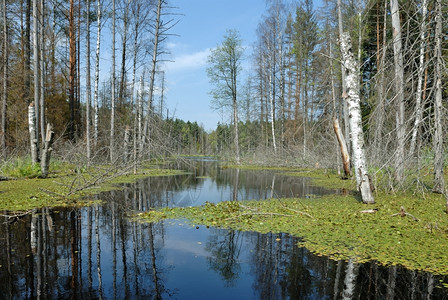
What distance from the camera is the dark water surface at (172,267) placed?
382 centimetres

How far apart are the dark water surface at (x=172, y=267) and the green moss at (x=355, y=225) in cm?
38

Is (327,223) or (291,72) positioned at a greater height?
(291,72)

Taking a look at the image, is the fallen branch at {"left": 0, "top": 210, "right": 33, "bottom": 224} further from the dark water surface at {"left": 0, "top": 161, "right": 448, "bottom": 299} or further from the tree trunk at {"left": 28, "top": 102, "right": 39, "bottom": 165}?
the tree trunk at {"left": 28, "top": 102, "right": 39, "bottom": 165}

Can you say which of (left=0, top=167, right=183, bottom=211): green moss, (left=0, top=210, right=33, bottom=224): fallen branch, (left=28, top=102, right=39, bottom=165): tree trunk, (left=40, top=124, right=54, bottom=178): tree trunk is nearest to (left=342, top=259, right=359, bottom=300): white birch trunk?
(left=0, top=210, right=33, bottom=224): fallen branch

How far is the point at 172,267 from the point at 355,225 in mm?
3991

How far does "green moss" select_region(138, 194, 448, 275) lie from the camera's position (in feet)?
16.2

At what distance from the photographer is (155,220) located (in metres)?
7.47

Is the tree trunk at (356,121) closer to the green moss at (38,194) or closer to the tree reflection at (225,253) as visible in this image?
the tree reflection at (225,253)

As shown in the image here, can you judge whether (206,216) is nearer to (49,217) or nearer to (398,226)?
(49,217)

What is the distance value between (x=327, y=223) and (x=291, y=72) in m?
27.1

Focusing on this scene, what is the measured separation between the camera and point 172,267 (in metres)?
4.73

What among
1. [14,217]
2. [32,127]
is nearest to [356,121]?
[14,217]

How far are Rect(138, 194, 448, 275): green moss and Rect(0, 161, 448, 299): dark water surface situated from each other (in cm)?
38

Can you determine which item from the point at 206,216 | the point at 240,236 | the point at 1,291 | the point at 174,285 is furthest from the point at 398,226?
the point at 1,291
